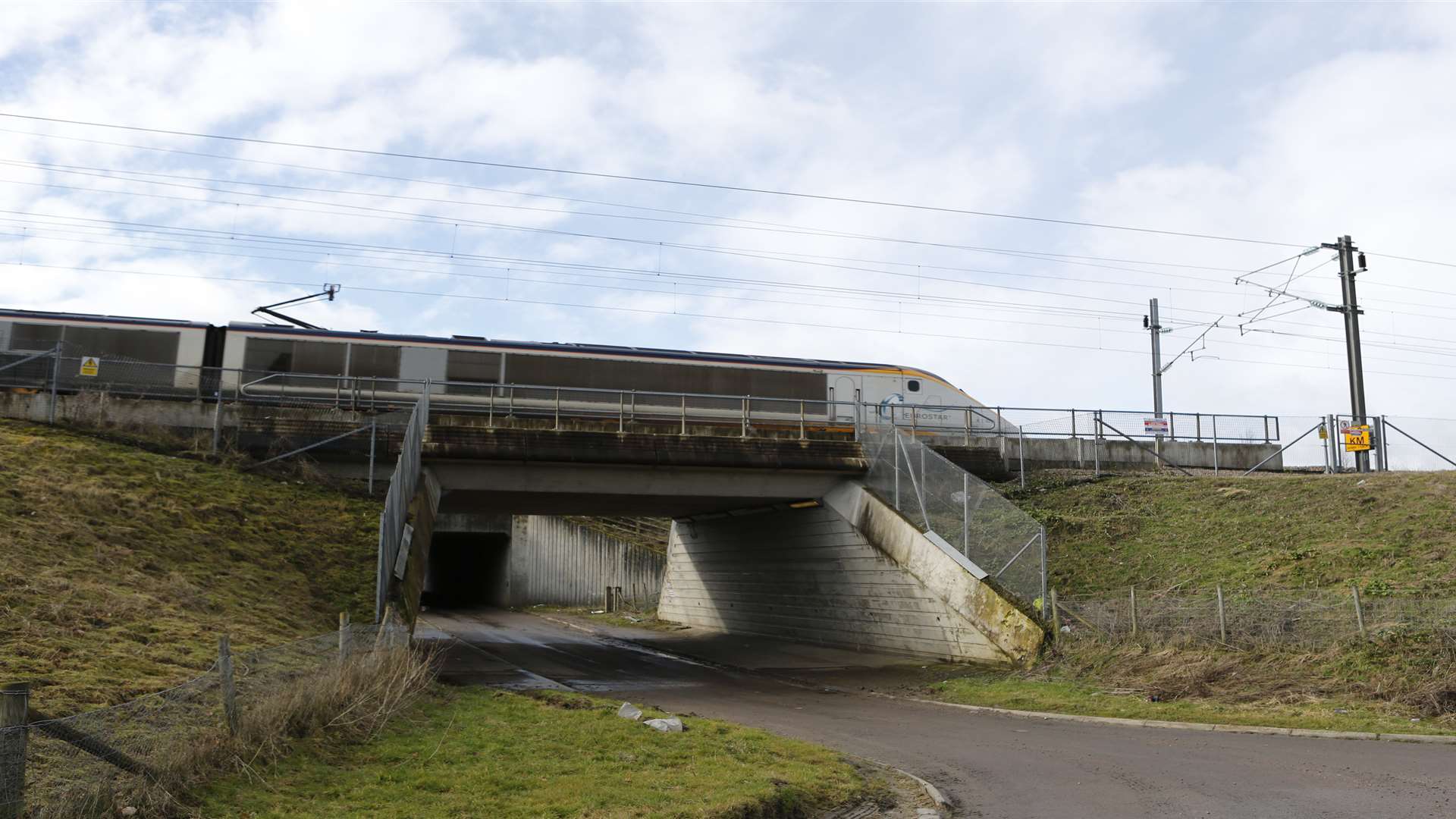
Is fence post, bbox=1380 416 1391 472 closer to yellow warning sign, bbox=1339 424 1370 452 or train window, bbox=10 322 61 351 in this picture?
yellow warning sign, bbox=1339 424 1370 452

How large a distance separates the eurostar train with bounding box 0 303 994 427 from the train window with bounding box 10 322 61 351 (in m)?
0.02

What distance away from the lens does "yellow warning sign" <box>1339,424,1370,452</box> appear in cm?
2905

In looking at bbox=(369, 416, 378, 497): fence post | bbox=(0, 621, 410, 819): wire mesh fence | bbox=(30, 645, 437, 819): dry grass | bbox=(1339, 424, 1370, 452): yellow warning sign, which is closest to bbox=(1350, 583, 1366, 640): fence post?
bbox=(30, 645, 437, 819): dry grass

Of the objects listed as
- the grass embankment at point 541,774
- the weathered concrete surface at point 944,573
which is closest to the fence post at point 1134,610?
the weathered concrete surface at point 944,573

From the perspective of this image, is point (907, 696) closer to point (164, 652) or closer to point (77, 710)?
point (164, 652)

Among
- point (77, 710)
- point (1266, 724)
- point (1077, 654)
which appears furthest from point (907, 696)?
point (77, 710)

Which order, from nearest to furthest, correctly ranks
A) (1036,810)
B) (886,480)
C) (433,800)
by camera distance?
(433,800)
(1036,810)
(886,480)

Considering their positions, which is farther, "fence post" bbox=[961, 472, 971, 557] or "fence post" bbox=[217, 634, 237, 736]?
"fence post" bbox=[961, 472, 971, 557]

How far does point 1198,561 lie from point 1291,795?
42.0 ft

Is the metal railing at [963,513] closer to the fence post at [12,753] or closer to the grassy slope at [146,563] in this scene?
the grassy slope at [146,563]

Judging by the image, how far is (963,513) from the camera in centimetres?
2227

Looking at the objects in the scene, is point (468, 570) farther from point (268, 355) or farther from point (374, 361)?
point (268, 355)

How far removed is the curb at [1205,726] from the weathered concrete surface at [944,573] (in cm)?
329

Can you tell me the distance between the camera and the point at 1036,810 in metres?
9.02
